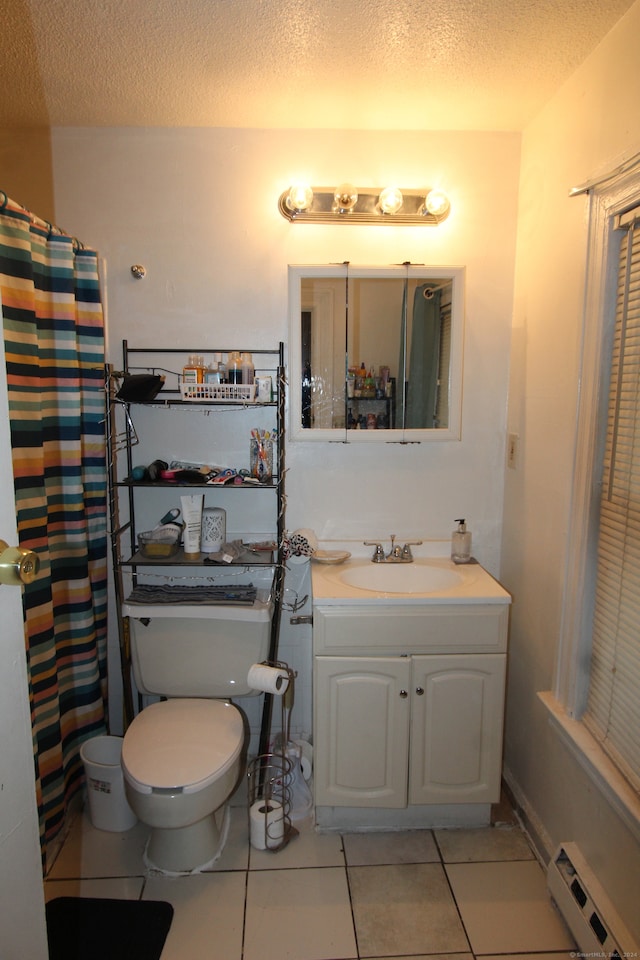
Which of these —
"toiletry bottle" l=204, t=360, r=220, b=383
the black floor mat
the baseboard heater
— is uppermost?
"toiletry bottle" l=204, t=360, r=220, b=383

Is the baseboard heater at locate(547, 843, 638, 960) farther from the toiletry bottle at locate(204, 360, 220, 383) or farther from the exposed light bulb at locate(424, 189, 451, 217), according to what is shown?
the exposed light bulb at locate(424, 189, 451, 217)

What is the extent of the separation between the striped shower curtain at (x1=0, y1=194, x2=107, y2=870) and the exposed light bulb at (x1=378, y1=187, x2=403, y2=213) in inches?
39.4

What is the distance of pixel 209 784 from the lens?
5.22 feet

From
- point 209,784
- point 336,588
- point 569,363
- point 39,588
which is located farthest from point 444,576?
point 39,588

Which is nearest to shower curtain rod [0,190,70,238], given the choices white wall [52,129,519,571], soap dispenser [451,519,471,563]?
white wall [52,129,519,571]

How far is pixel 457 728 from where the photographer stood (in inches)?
71.1

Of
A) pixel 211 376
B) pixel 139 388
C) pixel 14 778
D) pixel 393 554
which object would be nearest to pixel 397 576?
pixel 393 554

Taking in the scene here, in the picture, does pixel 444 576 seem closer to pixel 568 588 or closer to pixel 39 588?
pixel 568 588

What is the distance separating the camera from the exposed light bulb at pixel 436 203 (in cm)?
191

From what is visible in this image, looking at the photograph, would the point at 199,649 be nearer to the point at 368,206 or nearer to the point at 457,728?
the point at 457,728

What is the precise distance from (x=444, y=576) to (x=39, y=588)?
4.39 ft

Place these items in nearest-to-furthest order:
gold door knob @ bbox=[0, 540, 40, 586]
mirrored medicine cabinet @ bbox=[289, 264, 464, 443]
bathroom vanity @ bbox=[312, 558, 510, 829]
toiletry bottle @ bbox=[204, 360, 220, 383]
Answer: gold door knob @ bbox=[0, 540, 40, 586] < bathroom vanity @ bbox=[312, 558, 510, 829] < toiletry bottle @ bbox=[204, 360, 220, 383] < mirrored medicine cabinet @ bbox=[289, 264, 464, 443]

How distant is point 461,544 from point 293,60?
164 centimetres

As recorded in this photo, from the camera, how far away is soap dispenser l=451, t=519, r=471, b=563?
2.09 metres
